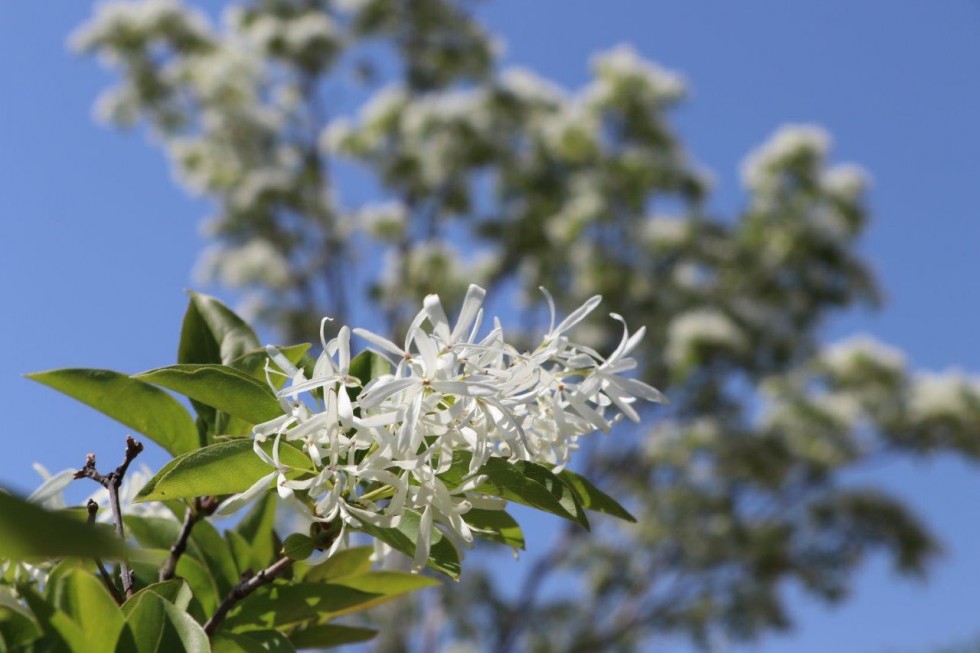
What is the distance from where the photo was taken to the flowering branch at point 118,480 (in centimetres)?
53

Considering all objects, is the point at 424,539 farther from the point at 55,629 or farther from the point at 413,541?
the point at 55,629

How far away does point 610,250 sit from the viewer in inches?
311

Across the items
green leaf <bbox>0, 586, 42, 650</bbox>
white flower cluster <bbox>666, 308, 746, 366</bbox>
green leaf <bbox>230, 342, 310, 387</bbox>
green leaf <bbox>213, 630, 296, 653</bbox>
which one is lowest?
green leaf <bbox>0, 586, 42, 650</bbox>

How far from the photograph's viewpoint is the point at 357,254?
334 inches

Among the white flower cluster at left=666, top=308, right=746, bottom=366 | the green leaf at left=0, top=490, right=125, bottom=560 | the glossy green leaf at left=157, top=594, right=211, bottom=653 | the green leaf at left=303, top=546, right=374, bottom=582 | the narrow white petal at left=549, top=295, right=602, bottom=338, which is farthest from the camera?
the white flower cluster at left=666, top=308, right=746, bottom=366

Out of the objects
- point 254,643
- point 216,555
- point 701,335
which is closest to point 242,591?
point 254,643

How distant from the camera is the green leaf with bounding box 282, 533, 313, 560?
552mm

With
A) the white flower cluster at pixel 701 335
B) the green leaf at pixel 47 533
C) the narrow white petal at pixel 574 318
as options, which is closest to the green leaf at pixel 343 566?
the narrow white petal at pixel 574 318

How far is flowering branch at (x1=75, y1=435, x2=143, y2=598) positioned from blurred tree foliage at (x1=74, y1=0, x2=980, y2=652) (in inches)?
280

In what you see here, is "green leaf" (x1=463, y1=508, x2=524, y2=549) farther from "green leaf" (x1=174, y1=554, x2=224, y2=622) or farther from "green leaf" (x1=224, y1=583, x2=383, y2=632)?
"green leaf" (x1=174, y1=554, x2=224, y2=622)

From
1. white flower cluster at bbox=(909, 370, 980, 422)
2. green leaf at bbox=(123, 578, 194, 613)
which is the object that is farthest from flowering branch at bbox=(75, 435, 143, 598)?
white flower cluster at bbox=(909, 370, 980, 422)

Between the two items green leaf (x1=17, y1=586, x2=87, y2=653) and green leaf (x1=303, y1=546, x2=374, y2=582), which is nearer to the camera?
green leaf (x1=17, y1=586, x2=87, y2=653)

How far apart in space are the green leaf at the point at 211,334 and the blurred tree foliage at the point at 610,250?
23.0ft

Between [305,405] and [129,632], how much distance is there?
14 centimetres
